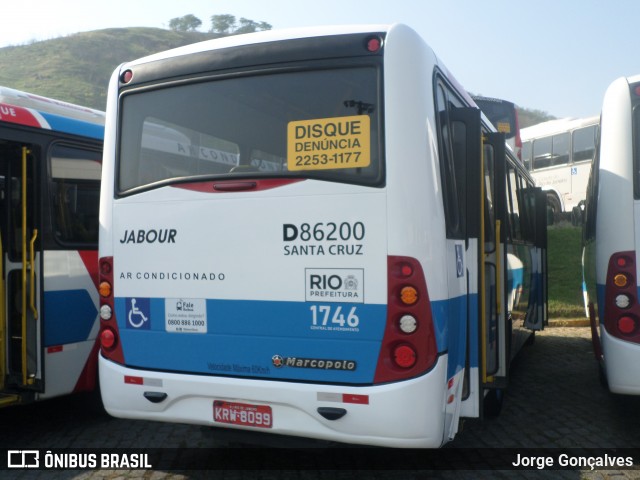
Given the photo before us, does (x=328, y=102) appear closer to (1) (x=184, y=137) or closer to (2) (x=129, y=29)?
(1) (x=184, y=137)

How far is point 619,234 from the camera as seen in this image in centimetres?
548

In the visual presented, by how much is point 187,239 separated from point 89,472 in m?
1.96

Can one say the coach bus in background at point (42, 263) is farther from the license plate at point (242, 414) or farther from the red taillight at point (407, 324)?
the red taillight at point (407, 324)

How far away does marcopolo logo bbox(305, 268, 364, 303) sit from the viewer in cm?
420

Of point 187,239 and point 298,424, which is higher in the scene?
Answer: point 187,239

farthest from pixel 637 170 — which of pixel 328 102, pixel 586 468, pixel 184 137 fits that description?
pixel 184 137

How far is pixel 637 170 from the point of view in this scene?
5.57 meters

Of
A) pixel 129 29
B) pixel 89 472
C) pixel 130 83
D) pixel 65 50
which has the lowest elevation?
pixel 89 472

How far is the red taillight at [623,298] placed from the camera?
5363mm

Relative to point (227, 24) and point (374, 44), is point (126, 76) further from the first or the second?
point (227, 24)

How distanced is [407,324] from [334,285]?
49 cm

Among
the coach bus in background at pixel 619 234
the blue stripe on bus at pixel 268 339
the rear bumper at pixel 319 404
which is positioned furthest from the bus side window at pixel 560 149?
the rear bumper at pixel 319 404

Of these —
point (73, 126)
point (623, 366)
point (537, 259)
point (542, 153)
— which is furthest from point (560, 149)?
point (73, 126)

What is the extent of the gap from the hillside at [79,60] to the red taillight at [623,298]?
7357 cm
